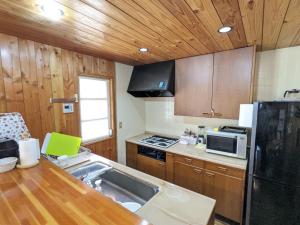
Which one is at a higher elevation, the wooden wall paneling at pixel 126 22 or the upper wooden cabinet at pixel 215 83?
the wooden wall paneling at pixel 126 22

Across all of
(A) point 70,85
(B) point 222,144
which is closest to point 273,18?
(B) point 222,144

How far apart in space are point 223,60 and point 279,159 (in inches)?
49.1

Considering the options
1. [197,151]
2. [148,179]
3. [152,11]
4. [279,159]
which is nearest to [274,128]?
[279,159]

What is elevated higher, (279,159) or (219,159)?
(279,159)

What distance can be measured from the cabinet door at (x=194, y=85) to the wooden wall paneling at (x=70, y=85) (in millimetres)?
1440

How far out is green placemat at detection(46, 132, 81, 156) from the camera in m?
1.62

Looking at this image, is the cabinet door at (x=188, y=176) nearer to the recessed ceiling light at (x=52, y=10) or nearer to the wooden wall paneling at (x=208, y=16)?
the wooden wall paneling at (x=208, y=16)

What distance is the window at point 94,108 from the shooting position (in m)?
2.20

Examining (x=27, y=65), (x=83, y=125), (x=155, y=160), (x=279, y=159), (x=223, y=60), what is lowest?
(x=155, y=160)

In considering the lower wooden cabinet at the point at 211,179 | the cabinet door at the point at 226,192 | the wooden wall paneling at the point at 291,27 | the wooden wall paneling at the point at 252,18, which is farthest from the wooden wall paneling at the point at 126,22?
the cabinet door at the point at 226,192

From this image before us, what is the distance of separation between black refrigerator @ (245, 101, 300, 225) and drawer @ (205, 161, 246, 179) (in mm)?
104

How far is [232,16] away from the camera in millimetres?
1131

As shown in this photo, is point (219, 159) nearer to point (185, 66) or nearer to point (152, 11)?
point (185, 66)

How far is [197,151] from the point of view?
2.14 meters
